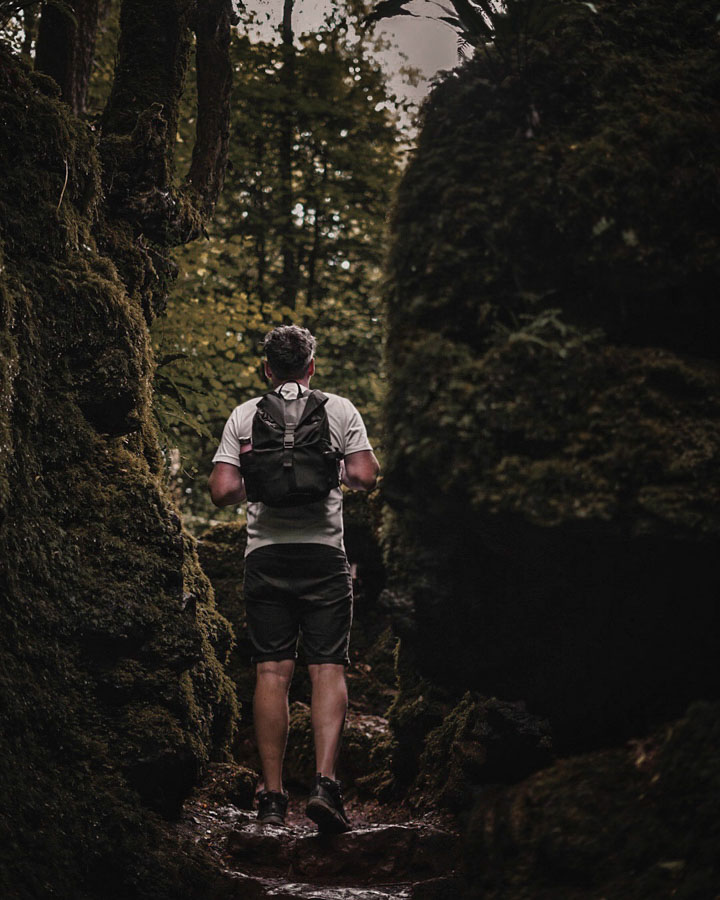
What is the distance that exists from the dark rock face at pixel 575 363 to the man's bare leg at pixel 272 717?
1.65m

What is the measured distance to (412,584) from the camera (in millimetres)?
3238

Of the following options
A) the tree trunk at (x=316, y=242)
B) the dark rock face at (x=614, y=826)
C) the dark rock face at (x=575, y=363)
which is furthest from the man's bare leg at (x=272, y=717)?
the tree trunk at (x=316, y=242)

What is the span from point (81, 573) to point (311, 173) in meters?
12.4

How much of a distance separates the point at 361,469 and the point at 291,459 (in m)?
0.44

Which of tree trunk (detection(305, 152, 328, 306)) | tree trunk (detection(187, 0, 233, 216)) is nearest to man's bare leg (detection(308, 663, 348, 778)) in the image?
tree trunk (detection(187, 0, 233, 216))

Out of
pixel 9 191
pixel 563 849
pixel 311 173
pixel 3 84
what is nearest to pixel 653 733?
pixel 563 849

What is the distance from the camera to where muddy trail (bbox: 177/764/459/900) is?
3.73 meters

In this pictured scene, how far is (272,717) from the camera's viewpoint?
462 cm

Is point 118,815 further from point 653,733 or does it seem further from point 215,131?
point 215,131

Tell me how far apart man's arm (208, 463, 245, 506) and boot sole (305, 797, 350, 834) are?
1.74 m

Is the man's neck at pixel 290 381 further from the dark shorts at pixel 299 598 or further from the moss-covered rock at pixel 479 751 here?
the moss-covered rock at pixel 479 751

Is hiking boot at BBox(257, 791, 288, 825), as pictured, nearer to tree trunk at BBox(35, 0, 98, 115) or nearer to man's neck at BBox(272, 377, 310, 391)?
man's neck at BBox(272, 377, 310, 391)

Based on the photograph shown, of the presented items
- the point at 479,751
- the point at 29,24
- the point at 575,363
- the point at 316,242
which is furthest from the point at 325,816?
the point at 316,242

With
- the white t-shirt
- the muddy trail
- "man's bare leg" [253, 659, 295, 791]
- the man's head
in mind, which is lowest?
the muddy trail
